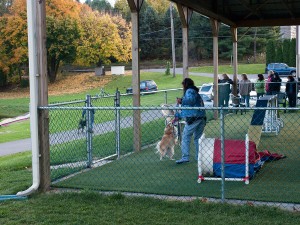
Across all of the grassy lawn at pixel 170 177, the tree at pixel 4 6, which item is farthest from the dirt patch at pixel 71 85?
the grassy lawn at pixel 170 177

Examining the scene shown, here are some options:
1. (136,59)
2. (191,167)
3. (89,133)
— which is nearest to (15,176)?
(89,133)

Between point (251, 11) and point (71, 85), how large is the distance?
112 ft

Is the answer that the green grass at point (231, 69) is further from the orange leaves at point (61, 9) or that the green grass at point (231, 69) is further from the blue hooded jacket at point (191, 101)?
the blue hooded jacket at point (191, 101)

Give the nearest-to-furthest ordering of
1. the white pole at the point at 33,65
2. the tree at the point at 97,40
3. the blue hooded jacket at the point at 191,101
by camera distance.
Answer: the white pole at the point at 33,65
the blue hooded jacket at the point at 191,101
the tree at the point at 97,40

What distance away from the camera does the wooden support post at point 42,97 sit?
7727 mm

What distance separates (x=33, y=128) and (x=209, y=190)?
281 cm

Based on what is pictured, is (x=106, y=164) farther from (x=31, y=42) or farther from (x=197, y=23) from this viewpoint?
(x=197, y=23)

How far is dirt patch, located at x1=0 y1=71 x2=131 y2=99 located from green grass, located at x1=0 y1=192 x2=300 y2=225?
131ft

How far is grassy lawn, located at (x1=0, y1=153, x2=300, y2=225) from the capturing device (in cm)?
598

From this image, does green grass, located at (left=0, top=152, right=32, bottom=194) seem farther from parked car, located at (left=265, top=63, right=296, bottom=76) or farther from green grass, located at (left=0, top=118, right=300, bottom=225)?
parked car, located at (left=265, top=63, right=296, bottom=76)

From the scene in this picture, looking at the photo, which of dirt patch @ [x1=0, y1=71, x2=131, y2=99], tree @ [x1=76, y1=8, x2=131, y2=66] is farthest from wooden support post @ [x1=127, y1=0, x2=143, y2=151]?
tree @ [x1=76, y1=8, x2=131, y2=66]

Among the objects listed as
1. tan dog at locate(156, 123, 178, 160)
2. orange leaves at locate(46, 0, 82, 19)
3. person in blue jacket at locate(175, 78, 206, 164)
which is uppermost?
orange leaves at locate(46, 0, 82, 19)

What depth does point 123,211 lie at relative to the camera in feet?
21.1

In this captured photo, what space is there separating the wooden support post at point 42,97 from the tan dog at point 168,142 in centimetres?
272
